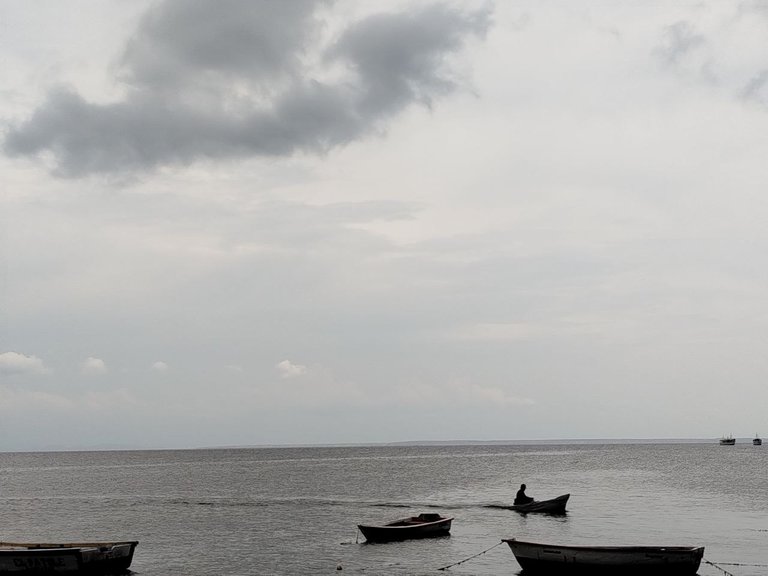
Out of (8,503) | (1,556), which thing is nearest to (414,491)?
(8,503)

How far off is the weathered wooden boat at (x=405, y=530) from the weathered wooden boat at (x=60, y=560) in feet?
51.4

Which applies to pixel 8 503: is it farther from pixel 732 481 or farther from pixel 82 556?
pixel 732 481

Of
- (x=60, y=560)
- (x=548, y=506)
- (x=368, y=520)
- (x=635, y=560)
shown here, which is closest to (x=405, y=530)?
(x=368, y=520)

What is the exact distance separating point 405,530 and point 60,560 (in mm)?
20224

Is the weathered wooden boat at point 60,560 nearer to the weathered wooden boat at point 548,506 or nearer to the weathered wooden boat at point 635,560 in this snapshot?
the weathered wooden boat at point 635,560

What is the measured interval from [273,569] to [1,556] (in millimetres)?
13078

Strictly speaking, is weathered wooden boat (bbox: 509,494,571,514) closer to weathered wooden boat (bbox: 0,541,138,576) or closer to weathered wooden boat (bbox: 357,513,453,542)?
weathered wooden boat (bbox: 357,513,453,542)

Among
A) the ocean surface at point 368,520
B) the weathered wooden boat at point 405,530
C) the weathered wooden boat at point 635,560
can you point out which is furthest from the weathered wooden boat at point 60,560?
the weathered wooden boat at point 635,560

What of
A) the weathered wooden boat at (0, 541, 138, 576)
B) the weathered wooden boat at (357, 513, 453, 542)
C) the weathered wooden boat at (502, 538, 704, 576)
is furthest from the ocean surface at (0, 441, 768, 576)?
the weathered wooden boat at (502, 538, 704, 576)

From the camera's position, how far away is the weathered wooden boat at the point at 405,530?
47.7 meters

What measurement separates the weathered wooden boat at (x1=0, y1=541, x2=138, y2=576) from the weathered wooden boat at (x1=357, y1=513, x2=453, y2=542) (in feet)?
51.4

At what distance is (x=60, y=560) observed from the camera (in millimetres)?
36812

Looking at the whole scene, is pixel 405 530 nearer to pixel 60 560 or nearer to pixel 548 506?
pixel 548 506

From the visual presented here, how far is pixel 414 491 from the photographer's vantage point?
90.8m
